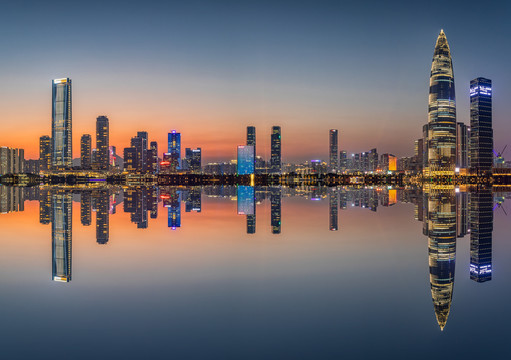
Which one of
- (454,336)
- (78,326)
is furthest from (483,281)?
(78,326)

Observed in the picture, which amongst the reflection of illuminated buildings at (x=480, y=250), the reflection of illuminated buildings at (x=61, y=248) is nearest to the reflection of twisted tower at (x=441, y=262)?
the reflection of illuminated buildings at (x=480, y=250)

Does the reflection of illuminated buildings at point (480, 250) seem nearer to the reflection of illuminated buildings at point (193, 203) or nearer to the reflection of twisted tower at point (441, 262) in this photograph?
the reflection of twisted tower at point (441, 262)

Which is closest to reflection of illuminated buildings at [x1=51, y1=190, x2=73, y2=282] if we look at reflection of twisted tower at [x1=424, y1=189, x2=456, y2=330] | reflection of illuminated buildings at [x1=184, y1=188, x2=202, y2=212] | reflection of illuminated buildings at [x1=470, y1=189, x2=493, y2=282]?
reflection of twisted tower at [x1=424, y1=189, x2=456, y2=330]

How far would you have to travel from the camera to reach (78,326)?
32.2 ft

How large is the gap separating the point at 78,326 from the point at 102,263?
303 inches

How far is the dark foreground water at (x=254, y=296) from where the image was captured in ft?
28.8

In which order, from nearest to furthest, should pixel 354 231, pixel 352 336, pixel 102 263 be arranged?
pixel 352 336
pixel 102 263
pixel 354 231

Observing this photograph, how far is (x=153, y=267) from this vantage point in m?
16.3

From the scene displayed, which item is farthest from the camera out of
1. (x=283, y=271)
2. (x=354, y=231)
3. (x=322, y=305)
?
(x=354, y=231)

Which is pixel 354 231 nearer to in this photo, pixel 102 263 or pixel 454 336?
pixel 102 263

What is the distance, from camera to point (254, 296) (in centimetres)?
1223

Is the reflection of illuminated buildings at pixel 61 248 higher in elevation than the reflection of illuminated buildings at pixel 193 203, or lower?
lower

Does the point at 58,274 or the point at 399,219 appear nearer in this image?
the point at 58,274

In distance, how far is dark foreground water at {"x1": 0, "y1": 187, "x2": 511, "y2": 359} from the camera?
8.78 meters
